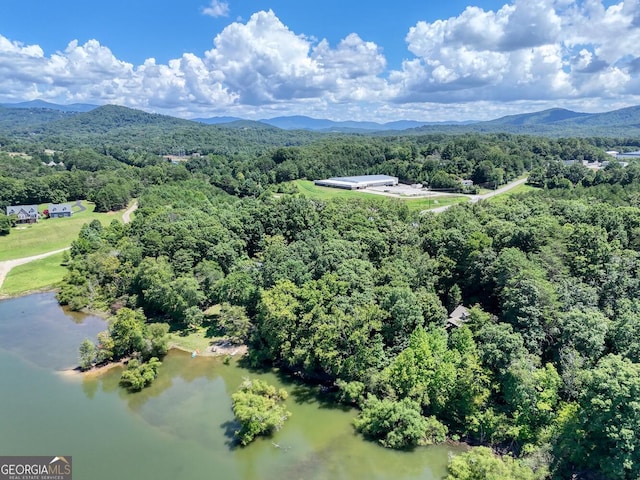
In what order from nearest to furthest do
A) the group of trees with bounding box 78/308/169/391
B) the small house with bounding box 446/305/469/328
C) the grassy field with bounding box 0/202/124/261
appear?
the small house with bounding box 446/305/469/328
the group of trees with bounding box 78/308/169/391
the grassy field with bounding box 0/202/124/261

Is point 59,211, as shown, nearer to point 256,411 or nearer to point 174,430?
point 174,430

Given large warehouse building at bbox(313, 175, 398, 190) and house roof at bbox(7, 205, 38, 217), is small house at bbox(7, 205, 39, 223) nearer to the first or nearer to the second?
house roof at bbox(7, 205, 38, 217)

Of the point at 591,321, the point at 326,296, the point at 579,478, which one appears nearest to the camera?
the point at 579,478

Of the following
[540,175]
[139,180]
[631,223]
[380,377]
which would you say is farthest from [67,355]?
[540,175]

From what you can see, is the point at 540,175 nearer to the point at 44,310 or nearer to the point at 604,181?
the point at 604,181

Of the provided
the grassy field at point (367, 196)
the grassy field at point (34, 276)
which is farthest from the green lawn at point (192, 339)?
the grassy field at point (367, 196)

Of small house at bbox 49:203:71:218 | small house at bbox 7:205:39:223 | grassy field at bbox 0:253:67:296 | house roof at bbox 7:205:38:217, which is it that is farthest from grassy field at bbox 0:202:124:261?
grassy field at bbox 0:253:67:296

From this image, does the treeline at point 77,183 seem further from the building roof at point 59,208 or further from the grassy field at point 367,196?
the grassy field at point 367,196
